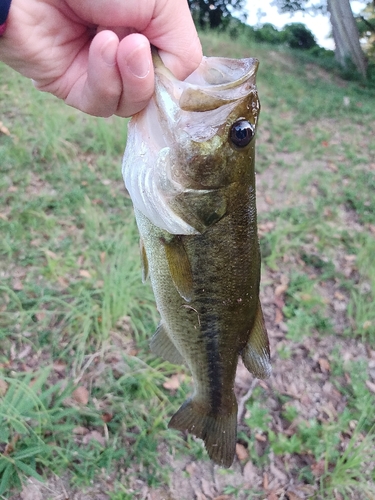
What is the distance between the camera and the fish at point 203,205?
121cm

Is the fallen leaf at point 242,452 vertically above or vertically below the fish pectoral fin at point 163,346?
below

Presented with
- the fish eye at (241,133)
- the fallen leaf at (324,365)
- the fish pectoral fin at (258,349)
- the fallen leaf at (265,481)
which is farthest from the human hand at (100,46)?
the fallen leaf at (324,365)

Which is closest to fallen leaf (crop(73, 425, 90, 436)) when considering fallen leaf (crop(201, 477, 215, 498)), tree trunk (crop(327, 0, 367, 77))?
fallen leaf (crop(201, 477, 215, 498))

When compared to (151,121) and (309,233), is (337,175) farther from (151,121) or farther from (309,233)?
(151,121)

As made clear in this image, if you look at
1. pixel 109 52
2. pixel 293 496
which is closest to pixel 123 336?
pixel 293 496

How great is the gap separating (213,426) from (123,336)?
1.35 metres

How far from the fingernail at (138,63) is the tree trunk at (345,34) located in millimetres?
12433

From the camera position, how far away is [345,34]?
1195 cm

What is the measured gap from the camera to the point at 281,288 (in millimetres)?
3744

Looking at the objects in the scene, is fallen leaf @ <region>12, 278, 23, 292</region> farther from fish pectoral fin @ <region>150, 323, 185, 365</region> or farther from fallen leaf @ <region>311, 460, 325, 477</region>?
fallen leaf @ <region>311, 460, 325, 477</region>

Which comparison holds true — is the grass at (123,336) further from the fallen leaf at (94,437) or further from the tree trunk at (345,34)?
the tree trunk at (345,34)

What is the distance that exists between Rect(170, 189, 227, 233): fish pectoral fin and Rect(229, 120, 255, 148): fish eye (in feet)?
0.51

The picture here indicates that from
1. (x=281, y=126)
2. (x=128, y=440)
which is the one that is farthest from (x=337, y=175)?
(x=128, y=440)

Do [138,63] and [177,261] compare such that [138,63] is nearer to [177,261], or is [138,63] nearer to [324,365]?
[177,261]
